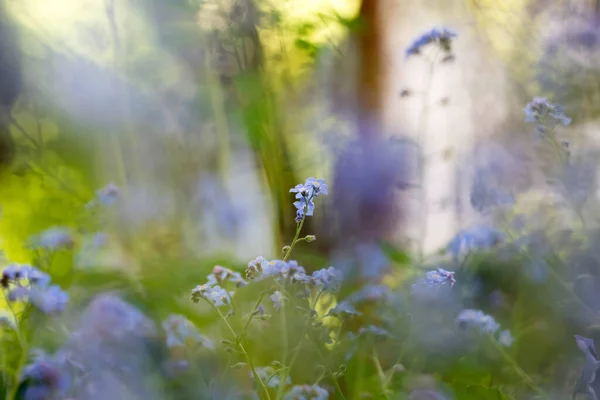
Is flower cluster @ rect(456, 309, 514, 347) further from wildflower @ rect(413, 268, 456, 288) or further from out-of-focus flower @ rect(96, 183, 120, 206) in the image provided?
out-of-focus flower @ rect(96, 183, 120, 206)

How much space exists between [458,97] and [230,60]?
421 mm

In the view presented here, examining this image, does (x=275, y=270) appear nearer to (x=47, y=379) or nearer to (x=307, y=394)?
(x=307, y=394)

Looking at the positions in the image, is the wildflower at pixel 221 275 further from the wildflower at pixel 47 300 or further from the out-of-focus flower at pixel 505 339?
the out-of-focus flower at pixel 505 339

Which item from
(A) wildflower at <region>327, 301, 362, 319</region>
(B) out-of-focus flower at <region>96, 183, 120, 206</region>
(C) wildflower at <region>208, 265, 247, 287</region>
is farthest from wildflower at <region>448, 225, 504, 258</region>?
(B) out-of-focus flower at <region>96, 183, 120, 206</region>

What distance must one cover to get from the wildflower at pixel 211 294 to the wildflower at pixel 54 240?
0.93 feet

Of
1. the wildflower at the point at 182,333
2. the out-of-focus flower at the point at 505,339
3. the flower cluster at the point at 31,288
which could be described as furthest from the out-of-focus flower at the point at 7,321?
the out-of-focus flower at the point at 505,339

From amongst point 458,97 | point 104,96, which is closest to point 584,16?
point 458,97

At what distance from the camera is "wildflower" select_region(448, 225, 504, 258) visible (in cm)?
75

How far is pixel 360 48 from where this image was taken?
99 cm

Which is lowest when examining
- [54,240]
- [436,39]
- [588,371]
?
[588,371]

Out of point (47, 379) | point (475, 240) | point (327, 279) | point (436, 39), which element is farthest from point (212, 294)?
point (436, 39)

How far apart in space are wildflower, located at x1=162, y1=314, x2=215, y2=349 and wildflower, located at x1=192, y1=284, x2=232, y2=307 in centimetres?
13

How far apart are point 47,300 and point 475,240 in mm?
564

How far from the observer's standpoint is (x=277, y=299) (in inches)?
23.9
